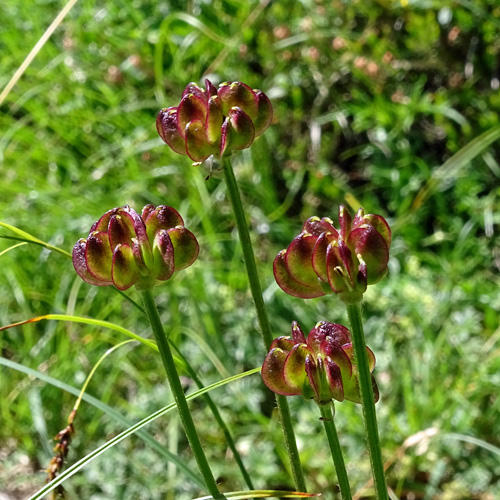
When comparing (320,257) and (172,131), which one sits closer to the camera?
(320,257)

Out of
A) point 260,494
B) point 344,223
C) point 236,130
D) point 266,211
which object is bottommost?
point 260,494

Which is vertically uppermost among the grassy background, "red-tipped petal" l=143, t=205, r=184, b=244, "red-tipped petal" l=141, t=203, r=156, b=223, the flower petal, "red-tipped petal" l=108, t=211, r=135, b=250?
the grassy background

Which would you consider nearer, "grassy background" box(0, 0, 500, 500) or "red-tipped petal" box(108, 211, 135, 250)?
"red-tipped petal" box(108, 211, 135, 250)

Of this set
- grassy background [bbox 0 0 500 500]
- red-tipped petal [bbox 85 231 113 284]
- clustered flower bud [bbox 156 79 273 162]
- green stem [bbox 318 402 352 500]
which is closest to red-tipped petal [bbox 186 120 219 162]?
clustered flower bud [bbox 156 79 273 162]

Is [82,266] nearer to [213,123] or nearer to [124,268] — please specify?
[124,268]

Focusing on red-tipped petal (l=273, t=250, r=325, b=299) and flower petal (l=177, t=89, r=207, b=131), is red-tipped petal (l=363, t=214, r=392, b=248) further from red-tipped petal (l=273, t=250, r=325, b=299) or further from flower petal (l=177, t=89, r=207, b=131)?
flower petal (l=177, t=89, r=207, b=131)

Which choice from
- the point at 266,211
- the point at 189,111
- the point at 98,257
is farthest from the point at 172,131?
the point at 266,211

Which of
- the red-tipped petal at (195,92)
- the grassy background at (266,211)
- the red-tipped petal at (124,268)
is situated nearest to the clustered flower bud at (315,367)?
the red-tipped petal at (124,268)

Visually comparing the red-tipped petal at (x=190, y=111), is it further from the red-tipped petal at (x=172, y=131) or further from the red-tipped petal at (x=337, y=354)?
the red-tipped petal at (x=337, y=354)

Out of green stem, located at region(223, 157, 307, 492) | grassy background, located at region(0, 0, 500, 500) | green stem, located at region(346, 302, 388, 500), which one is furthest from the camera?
grassy background, located at region(0, 0, 500, 500)
